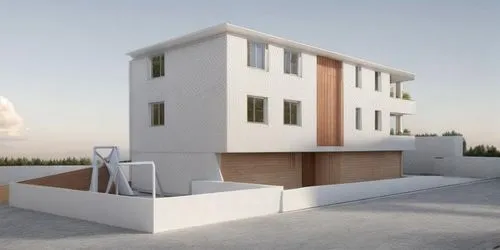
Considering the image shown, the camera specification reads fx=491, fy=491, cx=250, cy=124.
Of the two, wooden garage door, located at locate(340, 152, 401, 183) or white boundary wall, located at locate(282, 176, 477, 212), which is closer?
white boundary wall, located at locate(282, 176, 477, 212)

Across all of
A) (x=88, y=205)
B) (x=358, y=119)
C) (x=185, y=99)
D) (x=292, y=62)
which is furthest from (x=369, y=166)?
(x=88, y=205)

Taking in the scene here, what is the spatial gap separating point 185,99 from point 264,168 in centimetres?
536

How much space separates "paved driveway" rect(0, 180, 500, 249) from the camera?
41.1ft

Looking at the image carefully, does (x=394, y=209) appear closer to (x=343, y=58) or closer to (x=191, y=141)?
(x=191, y=141)

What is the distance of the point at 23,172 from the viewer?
34.2 metres

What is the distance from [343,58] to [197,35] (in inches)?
383

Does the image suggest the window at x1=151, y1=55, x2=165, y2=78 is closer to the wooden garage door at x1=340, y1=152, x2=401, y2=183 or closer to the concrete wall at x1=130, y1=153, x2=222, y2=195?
the concrete wall at x1=130, y1=153, x2=222, y2=195

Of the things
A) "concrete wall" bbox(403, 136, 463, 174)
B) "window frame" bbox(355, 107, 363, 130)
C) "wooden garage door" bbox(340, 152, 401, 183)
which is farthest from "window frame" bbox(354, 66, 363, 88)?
"concrete wall" bbox(403, 136, 463, 174)

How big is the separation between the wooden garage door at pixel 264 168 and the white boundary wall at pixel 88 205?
25.5 ft

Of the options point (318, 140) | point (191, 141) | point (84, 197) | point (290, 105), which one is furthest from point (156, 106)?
point (84, 197)

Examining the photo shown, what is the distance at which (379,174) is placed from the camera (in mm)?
33625

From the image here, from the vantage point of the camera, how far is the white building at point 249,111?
75.8 feet

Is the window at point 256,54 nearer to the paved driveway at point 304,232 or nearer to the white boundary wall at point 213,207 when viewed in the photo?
the white boundary wall at point 213,207

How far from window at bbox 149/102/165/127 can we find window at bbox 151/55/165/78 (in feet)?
5.32
